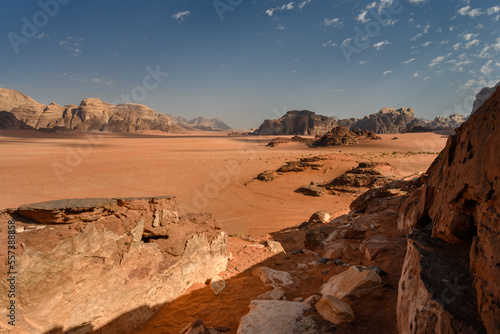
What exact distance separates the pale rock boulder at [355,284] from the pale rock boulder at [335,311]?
471 millimetres

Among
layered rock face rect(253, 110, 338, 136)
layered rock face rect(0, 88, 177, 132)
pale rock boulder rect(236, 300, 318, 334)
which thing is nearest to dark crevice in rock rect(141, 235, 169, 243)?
pale rock boulder rect(236, 300, 318, 334)

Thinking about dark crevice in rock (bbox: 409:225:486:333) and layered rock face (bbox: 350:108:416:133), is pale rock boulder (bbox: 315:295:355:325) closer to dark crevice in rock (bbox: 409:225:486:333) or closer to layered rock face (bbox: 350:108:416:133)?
dark crevice in rock (bbox: 409:225:486:333)

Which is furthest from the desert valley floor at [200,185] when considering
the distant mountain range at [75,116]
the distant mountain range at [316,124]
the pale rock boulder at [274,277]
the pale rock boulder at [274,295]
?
the distant mountain range at [75,116]

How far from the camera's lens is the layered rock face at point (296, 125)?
9238cm

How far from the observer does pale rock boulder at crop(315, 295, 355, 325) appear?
2.66 meters

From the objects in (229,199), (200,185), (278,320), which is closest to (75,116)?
(200,185)

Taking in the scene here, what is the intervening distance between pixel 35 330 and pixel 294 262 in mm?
4821

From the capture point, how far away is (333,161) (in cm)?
2069

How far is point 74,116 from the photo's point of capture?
96688 millimetres

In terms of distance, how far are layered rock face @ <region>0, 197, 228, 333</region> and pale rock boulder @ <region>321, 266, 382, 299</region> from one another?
281 centimetres

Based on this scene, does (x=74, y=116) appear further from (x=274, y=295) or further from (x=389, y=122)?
(x=389, y=122)

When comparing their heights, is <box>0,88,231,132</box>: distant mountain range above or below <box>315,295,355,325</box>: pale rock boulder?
above

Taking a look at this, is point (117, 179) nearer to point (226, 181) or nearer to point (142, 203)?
point (226, 181)

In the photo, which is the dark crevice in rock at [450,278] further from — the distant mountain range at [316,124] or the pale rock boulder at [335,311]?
the distant mountain range at [316,124]
